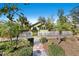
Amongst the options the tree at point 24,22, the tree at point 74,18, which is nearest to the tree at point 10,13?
the tree at point 24,22

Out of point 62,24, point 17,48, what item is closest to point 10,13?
point 17,48

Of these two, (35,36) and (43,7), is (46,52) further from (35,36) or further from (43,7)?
(43,7)

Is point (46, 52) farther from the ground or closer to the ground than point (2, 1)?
closer to the ground

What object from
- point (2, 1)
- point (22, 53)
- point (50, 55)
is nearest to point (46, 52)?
point (50, 55)

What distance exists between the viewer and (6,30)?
7.61 feet

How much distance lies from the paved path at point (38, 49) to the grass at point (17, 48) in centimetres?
4

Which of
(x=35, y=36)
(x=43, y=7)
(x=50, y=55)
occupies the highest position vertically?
(x=43, y=7)

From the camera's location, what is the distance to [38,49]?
2.34m

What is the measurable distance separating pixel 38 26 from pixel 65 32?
239mm

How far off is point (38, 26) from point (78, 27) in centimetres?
34

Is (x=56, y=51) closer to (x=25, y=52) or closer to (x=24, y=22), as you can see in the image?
(x=25, y=52)

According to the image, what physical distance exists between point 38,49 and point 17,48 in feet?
0.60

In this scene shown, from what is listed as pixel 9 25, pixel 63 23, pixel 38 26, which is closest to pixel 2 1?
pixel 9 25

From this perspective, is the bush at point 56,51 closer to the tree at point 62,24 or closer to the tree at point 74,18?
the tree at point 62,24
